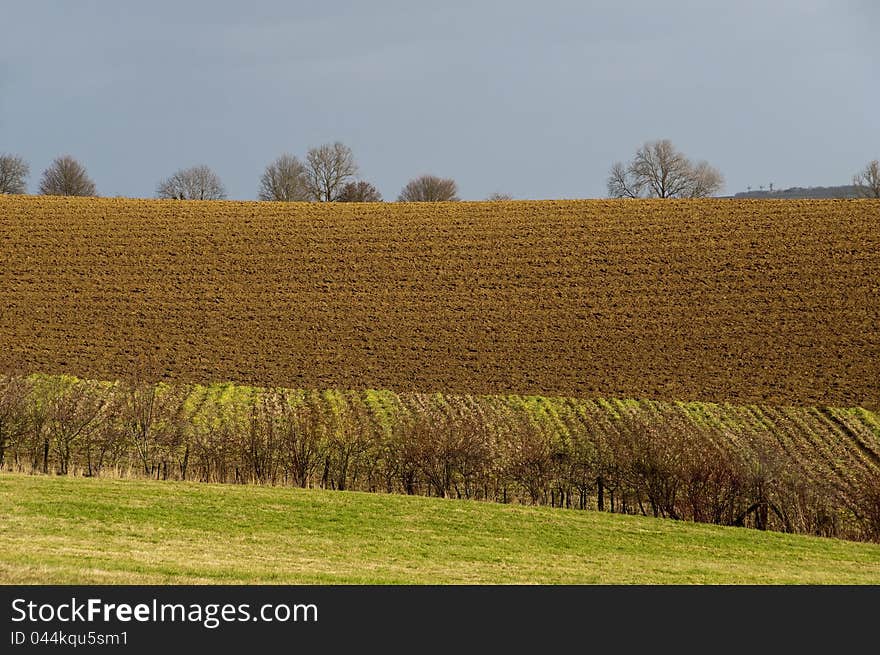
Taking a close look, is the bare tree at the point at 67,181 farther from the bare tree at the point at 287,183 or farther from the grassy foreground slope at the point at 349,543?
A: the grassy foreground slope at the point at 349,543

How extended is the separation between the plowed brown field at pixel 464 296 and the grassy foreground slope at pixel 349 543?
13.8 m

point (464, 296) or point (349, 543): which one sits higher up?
point (464, 296)

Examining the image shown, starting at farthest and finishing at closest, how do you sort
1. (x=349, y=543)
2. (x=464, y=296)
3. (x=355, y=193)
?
1. (x=355, y=193)
2. (x=464, y=296)
3. (x=349, y=543)

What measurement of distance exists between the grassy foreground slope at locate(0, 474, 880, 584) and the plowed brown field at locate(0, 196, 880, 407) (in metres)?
13.8

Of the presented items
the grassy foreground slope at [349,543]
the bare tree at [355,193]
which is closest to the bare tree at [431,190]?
the bare tree at [355,193]

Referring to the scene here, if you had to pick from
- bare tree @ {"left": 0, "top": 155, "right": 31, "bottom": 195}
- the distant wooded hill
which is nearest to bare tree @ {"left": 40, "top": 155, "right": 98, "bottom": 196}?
bare tree @ {"left": 0, "top": 155, "right": 31, "bottom": 195}

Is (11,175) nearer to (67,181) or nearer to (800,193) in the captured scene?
(67,181)

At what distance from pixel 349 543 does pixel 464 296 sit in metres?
28.0

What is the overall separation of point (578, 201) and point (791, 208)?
40.6ft

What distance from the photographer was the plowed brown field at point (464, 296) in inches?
1384

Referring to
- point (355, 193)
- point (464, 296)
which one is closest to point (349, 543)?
point (464, 296)

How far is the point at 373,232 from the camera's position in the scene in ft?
177

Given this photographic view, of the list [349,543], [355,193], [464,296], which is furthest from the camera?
[355,193]

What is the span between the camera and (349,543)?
54.7ft
